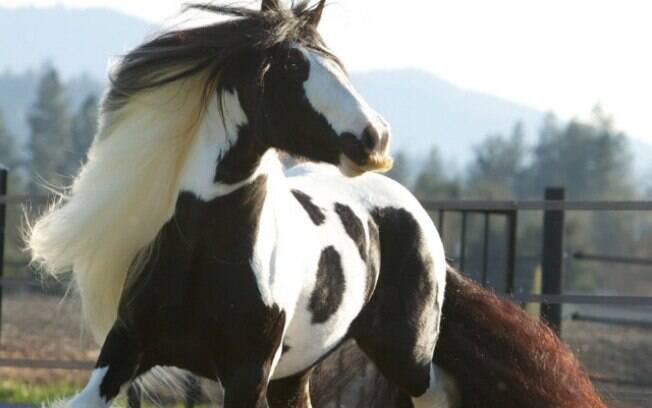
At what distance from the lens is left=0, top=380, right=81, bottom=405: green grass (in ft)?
31.7

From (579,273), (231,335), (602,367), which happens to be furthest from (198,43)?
(579,273)

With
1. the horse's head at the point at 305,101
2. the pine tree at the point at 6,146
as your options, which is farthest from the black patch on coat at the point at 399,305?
the pine tree at the point at 6,146

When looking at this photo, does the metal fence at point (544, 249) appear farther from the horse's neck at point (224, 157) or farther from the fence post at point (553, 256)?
the horse's neck at point (224, 157)

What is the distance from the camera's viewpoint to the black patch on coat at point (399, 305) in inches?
247

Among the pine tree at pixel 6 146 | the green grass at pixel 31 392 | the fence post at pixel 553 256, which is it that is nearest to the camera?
the fence post at pixel 553 256

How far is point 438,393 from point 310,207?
4.31ft

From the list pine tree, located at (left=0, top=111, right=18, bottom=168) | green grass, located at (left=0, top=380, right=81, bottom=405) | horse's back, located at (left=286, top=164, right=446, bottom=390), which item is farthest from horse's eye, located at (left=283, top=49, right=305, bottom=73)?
pine tree, located at (left=0, top=111, right=18, bottom=168)

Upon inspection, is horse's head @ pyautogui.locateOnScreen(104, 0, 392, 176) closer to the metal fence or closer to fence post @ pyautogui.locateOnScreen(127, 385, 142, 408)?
fence post @ pyautogui.locateOnScreen(127, 385, 142, 408)

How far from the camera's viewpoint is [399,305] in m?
6.31

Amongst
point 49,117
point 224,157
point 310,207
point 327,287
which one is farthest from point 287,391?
point 49,117

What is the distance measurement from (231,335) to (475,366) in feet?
6.28

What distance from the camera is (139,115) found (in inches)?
215

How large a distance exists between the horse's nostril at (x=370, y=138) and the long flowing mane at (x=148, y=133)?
45cm

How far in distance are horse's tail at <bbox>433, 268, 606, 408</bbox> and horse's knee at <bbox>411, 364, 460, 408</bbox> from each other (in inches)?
1.5
